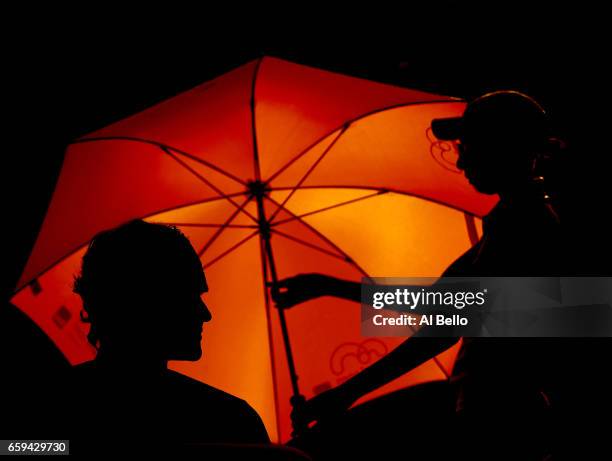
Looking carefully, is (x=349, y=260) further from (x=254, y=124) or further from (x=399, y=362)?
(x=399, y=362)

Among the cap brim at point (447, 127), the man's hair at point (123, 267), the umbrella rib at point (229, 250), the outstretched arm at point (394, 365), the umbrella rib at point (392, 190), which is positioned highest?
the umbrella rib at point (392, 190)

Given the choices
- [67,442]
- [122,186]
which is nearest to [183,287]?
[67,442]

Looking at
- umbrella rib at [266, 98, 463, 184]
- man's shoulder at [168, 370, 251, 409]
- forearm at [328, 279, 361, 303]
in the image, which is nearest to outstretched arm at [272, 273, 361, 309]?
forearm at [328, 279, 361, 303]

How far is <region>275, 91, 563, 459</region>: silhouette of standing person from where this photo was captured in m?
1.22

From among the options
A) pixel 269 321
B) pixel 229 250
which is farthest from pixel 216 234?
pixel 269 321

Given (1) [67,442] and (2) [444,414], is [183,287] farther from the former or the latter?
(2) [444,414]

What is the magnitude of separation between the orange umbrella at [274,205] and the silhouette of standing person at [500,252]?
0.67 m

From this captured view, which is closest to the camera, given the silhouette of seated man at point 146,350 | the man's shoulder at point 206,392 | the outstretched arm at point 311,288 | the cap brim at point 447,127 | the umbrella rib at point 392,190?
the silhouette of seated man at point 146,350

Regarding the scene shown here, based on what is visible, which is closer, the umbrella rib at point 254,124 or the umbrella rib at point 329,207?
the umbrella rib at point 254,124

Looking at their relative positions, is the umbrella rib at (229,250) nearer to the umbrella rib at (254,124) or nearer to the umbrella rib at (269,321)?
the umbrella rib at (269,321)

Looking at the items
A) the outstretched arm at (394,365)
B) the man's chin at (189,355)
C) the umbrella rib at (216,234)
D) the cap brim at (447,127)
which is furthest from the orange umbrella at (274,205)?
the man's chin at (189,355)

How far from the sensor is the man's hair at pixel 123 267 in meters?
1.20

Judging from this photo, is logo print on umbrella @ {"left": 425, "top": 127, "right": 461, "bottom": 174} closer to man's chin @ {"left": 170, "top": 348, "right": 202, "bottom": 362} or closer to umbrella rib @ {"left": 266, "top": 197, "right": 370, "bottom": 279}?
umbrella rib @ {"left": 266, "top": 197, "right": 370, "bottom": 279}

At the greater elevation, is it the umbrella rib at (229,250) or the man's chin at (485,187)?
the umbrella rib at (229,250)
